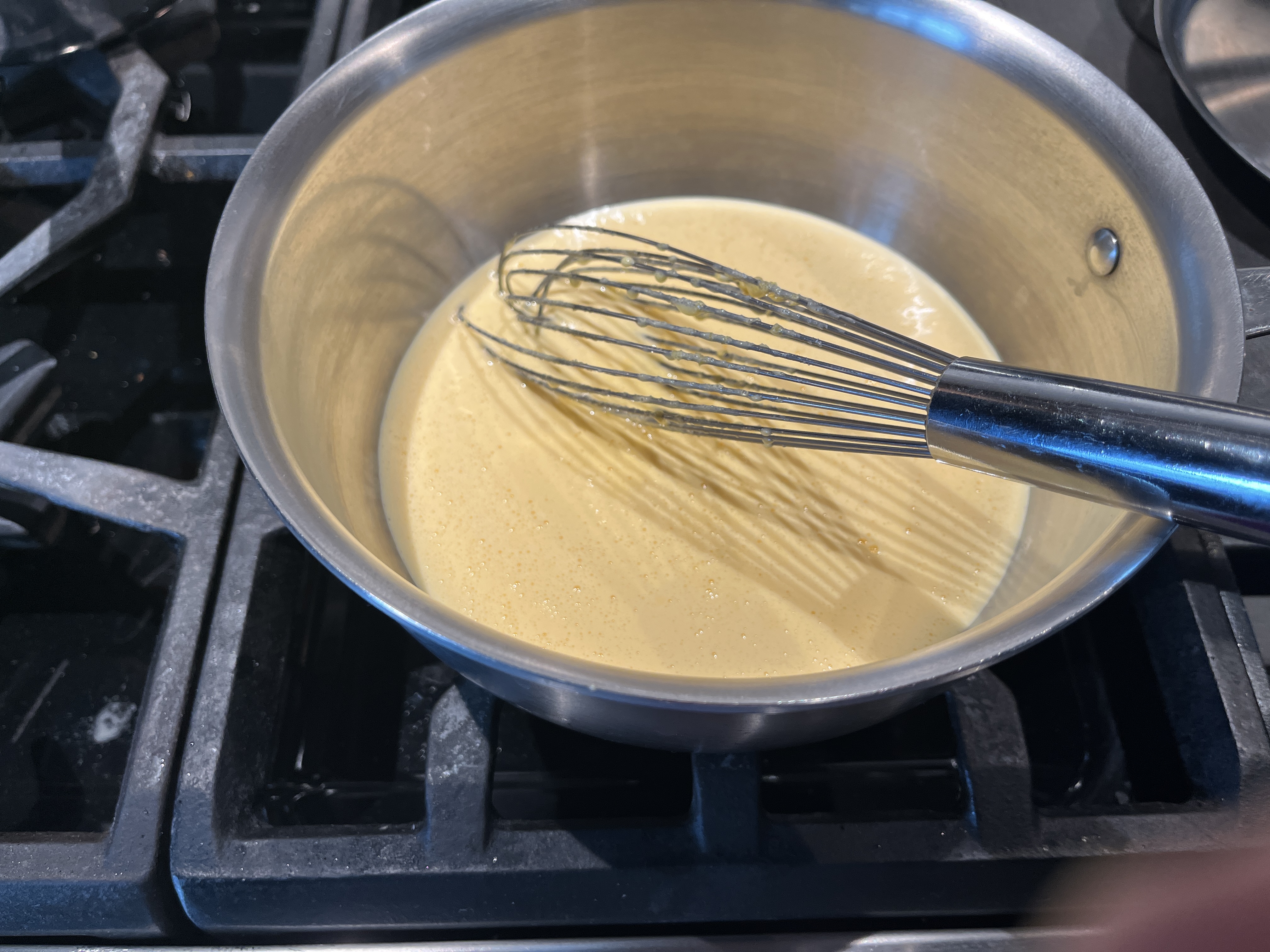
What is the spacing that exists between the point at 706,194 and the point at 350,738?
64 cm

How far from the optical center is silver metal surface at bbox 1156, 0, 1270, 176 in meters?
0.79

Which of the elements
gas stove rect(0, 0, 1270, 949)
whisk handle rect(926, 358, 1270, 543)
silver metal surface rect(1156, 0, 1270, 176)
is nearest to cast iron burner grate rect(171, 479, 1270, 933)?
gas stove rect(0, 0, 1270, 949)

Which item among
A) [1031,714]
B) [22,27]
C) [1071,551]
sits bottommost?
[1031,714]

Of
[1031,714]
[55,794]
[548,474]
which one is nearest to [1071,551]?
[1031,714]

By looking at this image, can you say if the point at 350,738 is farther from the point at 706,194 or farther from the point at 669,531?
the point at 706,194

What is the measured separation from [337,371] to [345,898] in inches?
15.3

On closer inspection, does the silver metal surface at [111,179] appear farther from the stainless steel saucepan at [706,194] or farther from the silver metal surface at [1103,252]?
the silver metal surface at [1103,252]

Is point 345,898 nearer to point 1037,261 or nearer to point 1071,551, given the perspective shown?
point 1071,551

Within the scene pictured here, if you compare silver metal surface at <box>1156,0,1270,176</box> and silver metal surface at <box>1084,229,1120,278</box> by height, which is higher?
silver metal surface at <box>1156,0,1270,176</box>

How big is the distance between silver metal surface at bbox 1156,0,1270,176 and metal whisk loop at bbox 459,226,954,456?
0.32m

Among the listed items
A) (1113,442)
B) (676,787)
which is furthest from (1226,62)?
(676,787)

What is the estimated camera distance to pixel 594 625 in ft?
2.24

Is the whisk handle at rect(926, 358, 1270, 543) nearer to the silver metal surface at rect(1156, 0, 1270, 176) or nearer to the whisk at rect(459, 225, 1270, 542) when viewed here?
the whisk at rect(459, 225, 1270, 542)

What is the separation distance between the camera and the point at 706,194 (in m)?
0.93
